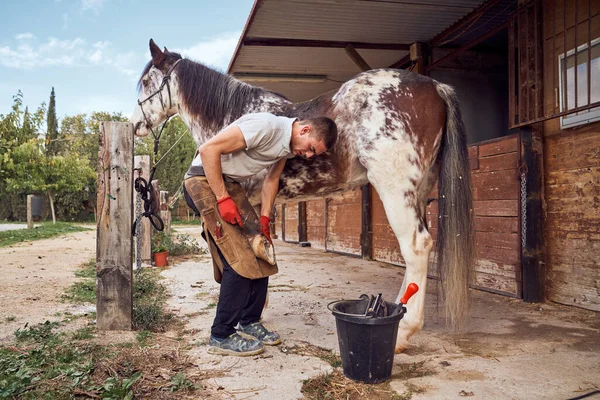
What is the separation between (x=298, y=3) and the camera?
3.98m

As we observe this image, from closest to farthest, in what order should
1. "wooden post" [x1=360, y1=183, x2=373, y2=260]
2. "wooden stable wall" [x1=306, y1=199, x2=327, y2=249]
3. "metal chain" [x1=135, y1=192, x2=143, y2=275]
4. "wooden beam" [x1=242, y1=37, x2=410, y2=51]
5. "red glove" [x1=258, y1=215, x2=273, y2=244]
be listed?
"red glove" [x1=258, y1=215, x2=273, y2=244], "metal chain" [x1=135, y1=192, x2=143, y2=275], "wooden beam" [x1=242, y1=37, x2=410, y2=51], "wooden post" [x1=360, y1=183, x2=373, y2=260], "wooden stable wall" [x1=306, y1=199, x2=327, y2=249]

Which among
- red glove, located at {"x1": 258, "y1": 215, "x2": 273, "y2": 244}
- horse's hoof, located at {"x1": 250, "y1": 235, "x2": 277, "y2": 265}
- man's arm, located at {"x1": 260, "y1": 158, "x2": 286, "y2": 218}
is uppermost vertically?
man's arm, located at {"x1": 260, "y1": 158, "x2": 286, "y2": 218}

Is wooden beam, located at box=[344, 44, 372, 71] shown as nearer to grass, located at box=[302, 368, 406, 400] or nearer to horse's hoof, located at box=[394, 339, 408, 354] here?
horse's hoof, located at box=[394, 339, 408, 354]

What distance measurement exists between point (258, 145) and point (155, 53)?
5.55ft

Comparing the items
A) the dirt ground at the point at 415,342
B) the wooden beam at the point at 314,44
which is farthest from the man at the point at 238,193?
the wooden beam at the point at 314,44

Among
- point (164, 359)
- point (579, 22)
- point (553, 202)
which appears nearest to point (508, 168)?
point (553, 202)

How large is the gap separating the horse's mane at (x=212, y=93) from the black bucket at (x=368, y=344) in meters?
1.84

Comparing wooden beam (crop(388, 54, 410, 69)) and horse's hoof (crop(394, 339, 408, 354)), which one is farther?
wooden beam (crop(388, 54, 410, 69))

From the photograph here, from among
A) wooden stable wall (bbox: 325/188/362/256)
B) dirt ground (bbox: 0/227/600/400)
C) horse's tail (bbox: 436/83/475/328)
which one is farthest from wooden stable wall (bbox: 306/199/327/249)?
horse's tail (bbox: 436/83/475/328)

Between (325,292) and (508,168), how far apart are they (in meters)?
2.14

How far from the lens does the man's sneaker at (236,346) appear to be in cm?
246

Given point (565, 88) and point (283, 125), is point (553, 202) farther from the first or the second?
point (283, 125)

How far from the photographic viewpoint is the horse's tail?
2.67m

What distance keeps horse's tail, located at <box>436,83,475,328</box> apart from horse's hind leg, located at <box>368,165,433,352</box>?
7.5 inches
